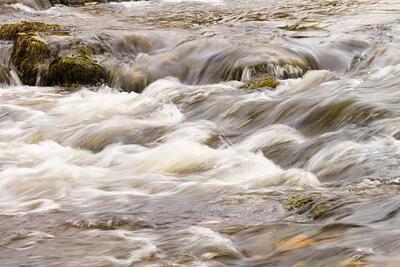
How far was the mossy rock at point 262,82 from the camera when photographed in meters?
8.80

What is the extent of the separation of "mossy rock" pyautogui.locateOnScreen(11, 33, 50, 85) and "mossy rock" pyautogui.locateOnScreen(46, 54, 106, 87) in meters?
0.35

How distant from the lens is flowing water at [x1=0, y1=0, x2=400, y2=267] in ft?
13.9

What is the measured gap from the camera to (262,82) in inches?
351

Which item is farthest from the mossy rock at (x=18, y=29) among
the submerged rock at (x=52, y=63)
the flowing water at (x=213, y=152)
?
the flowing water at (x=213, y=152)

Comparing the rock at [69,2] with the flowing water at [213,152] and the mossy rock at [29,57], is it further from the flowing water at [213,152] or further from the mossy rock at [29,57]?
the mossy rock at [29,57]

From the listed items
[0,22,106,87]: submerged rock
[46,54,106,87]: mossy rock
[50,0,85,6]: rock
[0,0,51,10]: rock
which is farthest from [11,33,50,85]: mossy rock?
[50,0,85,6]: rock

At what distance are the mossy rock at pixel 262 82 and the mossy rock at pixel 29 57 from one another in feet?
10.9

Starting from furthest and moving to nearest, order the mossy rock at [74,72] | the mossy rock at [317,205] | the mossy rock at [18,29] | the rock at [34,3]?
the rock at [34,3], the mossy rock at [18,29], the mossy rock at [74,72], the mossy rock at [317,205]

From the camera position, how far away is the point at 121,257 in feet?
13.6

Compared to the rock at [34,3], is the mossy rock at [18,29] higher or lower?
higher

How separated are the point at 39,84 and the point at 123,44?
1470 millimetres

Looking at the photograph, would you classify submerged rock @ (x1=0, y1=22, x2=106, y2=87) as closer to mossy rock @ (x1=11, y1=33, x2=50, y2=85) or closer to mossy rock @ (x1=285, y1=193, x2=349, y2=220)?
mossy rock @ (x1=11, y1=33, x2=50, y2=85)

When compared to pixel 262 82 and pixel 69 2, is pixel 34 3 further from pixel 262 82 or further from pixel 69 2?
pixel 262 82

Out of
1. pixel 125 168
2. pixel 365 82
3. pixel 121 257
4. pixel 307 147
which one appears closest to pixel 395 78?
pixel 365 82
